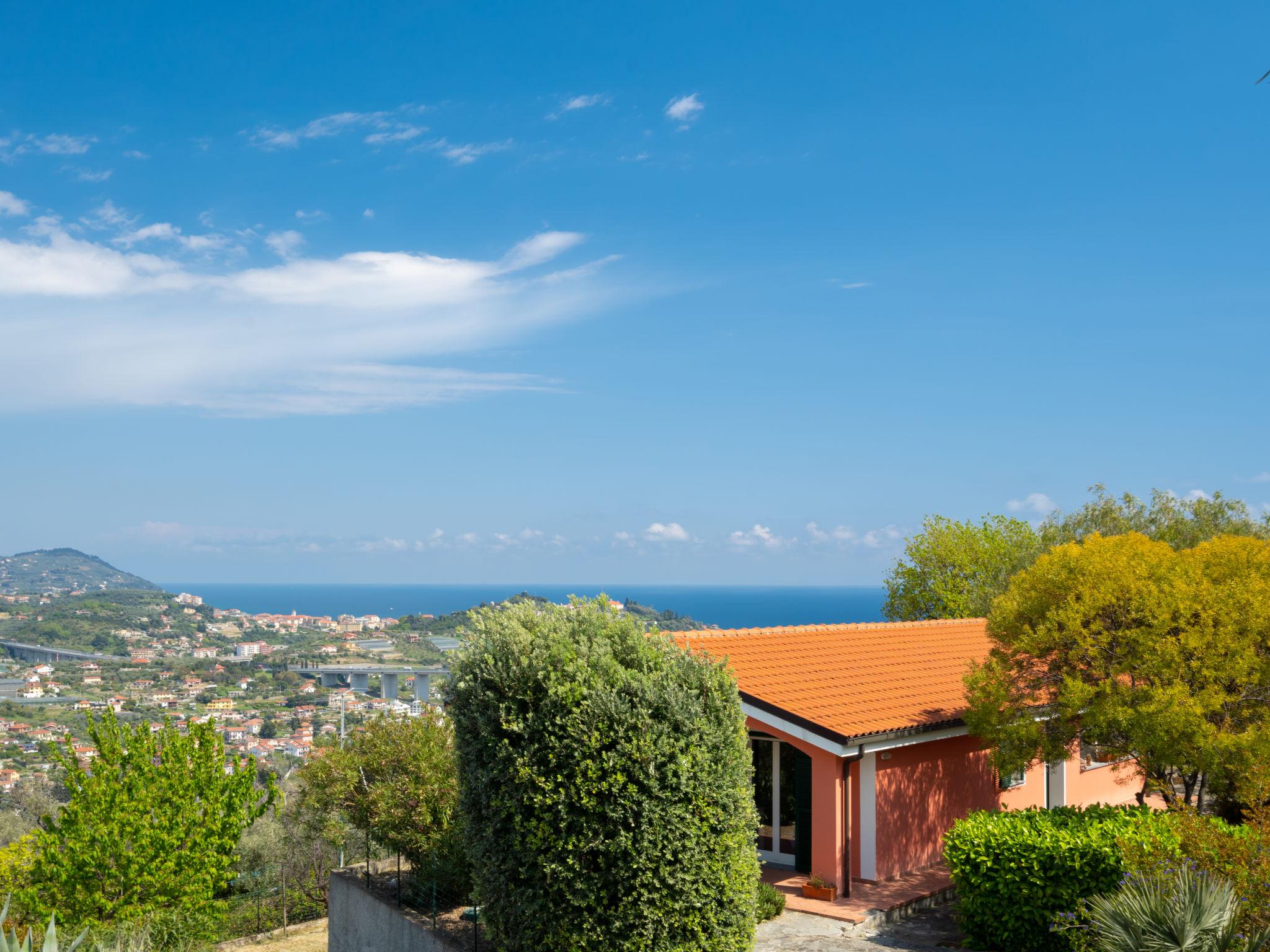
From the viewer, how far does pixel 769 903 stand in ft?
45.0

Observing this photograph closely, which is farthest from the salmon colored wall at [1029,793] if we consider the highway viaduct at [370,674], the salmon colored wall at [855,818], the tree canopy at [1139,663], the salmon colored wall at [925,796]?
the highway viaduct at [370,674]

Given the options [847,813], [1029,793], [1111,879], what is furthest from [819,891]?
[1029,793]

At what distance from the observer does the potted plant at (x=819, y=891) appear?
14.6 m

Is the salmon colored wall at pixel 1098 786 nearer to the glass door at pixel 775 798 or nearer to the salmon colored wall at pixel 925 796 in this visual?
the salmon colored wall at pixel 925 796

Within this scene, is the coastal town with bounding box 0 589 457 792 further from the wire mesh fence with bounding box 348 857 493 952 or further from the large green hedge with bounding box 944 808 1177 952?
the large green hedge with bounding box 944 808 1177 952

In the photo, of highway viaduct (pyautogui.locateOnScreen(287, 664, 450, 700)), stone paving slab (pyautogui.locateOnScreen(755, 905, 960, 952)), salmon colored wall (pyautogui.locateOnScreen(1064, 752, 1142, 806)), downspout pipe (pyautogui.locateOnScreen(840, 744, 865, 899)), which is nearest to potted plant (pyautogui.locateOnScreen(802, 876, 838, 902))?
downspout pipe (pyautogui.locateOnScreen(840, 744, 865, 899))

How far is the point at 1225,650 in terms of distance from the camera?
14.1 metres

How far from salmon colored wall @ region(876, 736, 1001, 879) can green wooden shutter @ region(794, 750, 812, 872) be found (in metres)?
1.15

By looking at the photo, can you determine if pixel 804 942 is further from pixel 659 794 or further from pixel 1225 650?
pixel 1225 650

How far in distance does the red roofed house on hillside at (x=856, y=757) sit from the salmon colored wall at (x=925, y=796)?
23 millimetres

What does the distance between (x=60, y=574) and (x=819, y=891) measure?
157 m

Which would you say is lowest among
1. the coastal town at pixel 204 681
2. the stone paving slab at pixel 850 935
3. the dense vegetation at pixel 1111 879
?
the coastal town at pixel 204 681

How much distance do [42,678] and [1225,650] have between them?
71265 mm

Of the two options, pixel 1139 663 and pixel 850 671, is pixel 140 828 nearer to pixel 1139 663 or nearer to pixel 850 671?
pixel 850 671
